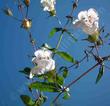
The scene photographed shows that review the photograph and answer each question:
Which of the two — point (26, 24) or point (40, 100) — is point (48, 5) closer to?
point (26, 24)

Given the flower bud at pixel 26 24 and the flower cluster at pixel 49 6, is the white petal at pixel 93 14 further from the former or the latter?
the flower cluster at pixel 49 6

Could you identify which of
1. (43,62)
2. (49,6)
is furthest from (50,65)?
(49,6)

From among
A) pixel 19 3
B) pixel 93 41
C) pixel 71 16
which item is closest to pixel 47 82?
pixel 93 41

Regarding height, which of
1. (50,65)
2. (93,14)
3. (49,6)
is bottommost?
(50,65)

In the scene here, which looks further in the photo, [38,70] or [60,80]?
[60,80]

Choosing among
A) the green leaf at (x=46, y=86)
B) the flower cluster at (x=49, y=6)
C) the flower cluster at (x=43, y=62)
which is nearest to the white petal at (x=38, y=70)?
the flower cluster at (x=43, y=62)

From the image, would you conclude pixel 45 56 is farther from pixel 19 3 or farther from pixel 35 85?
pixel 19 3

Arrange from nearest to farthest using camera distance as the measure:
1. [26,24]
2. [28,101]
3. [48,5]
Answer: [28,101]
[26,24]
[48,5]
